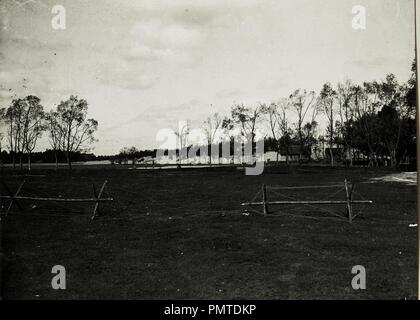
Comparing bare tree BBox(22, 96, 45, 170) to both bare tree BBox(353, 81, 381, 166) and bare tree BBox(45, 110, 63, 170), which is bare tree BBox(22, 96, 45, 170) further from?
bare tree BBox(353, 81, 381, 166)

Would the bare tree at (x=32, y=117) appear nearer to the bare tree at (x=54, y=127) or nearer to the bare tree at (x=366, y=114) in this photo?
the bare tree at (x=54, y=127)

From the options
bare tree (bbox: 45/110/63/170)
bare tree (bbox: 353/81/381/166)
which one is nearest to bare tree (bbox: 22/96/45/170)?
bare tree (bbox: 45/110/63/170)

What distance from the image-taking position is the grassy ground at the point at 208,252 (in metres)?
8.47

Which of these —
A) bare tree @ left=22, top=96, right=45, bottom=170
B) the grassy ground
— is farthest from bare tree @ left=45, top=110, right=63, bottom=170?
the grassy ground

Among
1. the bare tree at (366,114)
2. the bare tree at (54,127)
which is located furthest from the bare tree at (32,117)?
the bare tree at (366,114)

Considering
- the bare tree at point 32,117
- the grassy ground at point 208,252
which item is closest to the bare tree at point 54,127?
the bare tree at point 32,117

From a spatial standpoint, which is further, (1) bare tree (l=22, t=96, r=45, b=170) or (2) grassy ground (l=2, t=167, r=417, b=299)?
(1) bare tree (l=22, t=96, r=45, b=170)

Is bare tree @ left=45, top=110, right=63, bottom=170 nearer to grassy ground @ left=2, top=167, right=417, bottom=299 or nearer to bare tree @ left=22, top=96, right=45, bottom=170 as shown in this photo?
bare tree @ left=22, top=96, right=45, bottom=170

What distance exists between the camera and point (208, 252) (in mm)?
11117

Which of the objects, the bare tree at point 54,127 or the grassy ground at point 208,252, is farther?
the bare tree at point 54,127

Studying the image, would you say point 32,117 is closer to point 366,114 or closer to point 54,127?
point 54,127

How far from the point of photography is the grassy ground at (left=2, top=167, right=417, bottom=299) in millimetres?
8469

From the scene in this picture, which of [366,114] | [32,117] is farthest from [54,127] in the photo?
[366,114]
